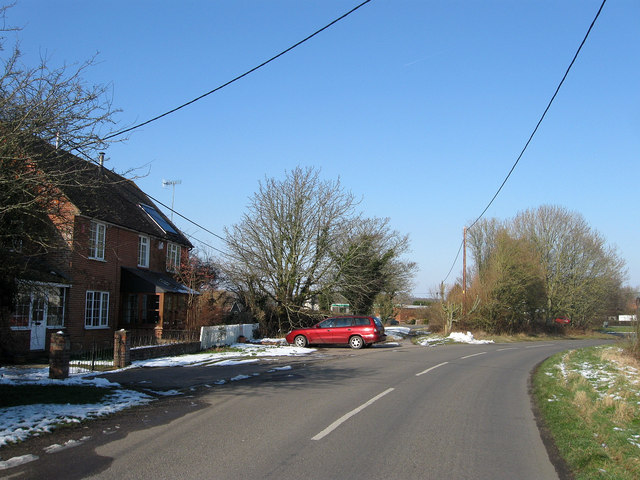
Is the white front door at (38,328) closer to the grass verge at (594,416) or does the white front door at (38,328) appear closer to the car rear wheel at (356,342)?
the car rear wheel at (356,342)

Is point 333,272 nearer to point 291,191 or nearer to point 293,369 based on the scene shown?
point 291,191

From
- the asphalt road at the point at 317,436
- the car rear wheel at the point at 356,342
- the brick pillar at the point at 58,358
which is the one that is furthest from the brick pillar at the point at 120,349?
the car rear wheel at the point at 356,342

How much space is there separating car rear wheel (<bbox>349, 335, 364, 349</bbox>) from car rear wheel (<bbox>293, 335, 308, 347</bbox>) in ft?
7.45

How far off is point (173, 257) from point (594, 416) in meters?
24.7

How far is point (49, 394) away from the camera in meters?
9.81

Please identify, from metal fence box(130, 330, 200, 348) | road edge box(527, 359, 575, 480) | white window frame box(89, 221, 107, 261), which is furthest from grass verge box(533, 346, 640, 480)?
white window frame box(89, 221, 107, 261)

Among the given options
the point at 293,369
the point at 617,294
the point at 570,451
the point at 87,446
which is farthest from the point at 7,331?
the point at 617,294

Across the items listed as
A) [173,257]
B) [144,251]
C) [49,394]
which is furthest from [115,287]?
[49,394]

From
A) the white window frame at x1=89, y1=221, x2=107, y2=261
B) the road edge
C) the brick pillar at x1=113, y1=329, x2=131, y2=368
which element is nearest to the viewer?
the road edge

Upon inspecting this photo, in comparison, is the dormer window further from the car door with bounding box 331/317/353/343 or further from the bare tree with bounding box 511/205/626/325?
the bare tree with bounding box 511/205/626/325

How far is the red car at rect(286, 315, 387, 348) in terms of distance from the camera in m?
24.9

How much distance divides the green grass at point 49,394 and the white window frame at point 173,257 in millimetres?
18110

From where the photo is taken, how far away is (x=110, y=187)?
27.2m

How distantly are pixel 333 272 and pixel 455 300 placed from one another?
43.6 feet
